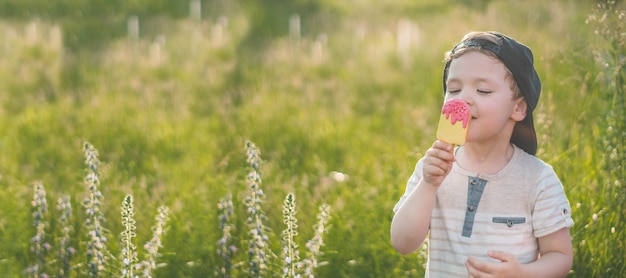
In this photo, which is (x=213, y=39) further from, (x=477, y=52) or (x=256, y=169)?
(x=477, y=52)

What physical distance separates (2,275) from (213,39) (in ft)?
15.8

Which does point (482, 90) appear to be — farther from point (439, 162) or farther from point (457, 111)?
point (439, 162)

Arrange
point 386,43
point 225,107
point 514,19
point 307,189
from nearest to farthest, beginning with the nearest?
1. point 307,189
2. point 225,107
3. point 514,19
4. point 386,43

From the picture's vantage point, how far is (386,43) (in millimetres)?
9125

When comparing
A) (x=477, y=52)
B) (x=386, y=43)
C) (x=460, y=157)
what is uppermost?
(x=386, y=43)

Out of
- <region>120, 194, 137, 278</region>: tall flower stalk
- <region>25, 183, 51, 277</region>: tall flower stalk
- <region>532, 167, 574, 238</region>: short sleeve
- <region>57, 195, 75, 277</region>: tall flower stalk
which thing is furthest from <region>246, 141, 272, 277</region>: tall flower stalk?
<region>532, 167, 574, 238</region>: short sleeve

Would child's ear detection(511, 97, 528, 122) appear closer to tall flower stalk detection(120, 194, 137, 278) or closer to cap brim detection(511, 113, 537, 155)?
cap brim detection(511, 113, 537, 155)

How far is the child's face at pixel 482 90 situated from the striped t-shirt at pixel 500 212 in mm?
160

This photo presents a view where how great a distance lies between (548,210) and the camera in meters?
2.86

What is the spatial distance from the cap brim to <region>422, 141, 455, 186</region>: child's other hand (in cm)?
37

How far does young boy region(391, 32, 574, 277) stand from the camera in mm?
2811

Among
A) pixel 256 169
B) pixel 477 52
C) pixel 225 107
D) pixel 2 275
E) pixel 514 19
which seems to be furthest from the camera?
pixel 514 19

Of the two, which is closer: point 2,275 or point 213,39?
point 2,275

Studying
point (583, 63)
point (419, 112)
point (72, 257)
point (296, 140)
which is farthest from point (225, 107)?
point (583, 63)
